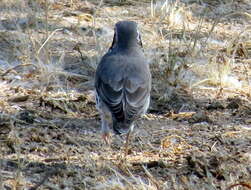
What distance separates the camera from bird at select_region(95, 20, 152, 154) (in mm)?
5613

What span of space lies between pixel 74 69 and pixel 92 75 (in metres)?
0.27

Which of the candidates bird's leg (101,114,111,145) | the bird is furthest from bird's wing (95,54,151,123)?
bird's leg (101,114,111,145)

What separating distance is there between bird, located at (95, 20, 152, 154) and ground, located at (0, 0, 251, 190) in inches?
10.8

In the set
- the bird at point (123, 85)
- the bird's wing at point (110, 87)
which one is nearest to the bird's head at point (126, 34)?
the bird at point (123, 85)

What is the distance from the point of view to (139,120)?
6582 mm

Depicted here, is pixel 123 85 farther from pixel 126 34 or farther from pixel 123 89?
pixel 126 34

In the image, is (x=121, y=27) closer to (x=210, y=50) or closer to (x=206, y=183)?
(x=206, y=183)

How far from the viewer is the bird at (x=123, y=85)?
5613 millimetres

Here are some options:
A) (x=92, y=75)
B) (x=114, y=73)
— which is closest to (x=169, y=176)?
(x=114, y=73)

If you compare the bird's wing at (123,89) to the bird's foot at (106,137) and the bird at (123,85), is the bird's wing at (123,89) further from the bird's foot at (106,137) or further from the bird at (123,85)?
the bird's foot at (106,137)

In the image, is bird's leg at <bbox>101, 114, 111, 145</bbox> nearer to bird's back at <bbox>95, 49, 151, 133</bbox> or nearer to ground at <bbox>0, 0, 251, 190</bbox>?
ground at <bbox>0, 0, 251, 190</bbox>

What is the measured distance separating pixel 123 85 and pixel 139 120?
0.86 meters

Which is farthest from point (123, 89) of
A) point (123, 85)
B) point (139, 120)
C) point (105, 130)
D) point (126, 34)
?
point (139, 120)

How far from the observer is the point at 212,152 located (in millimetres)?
5844
